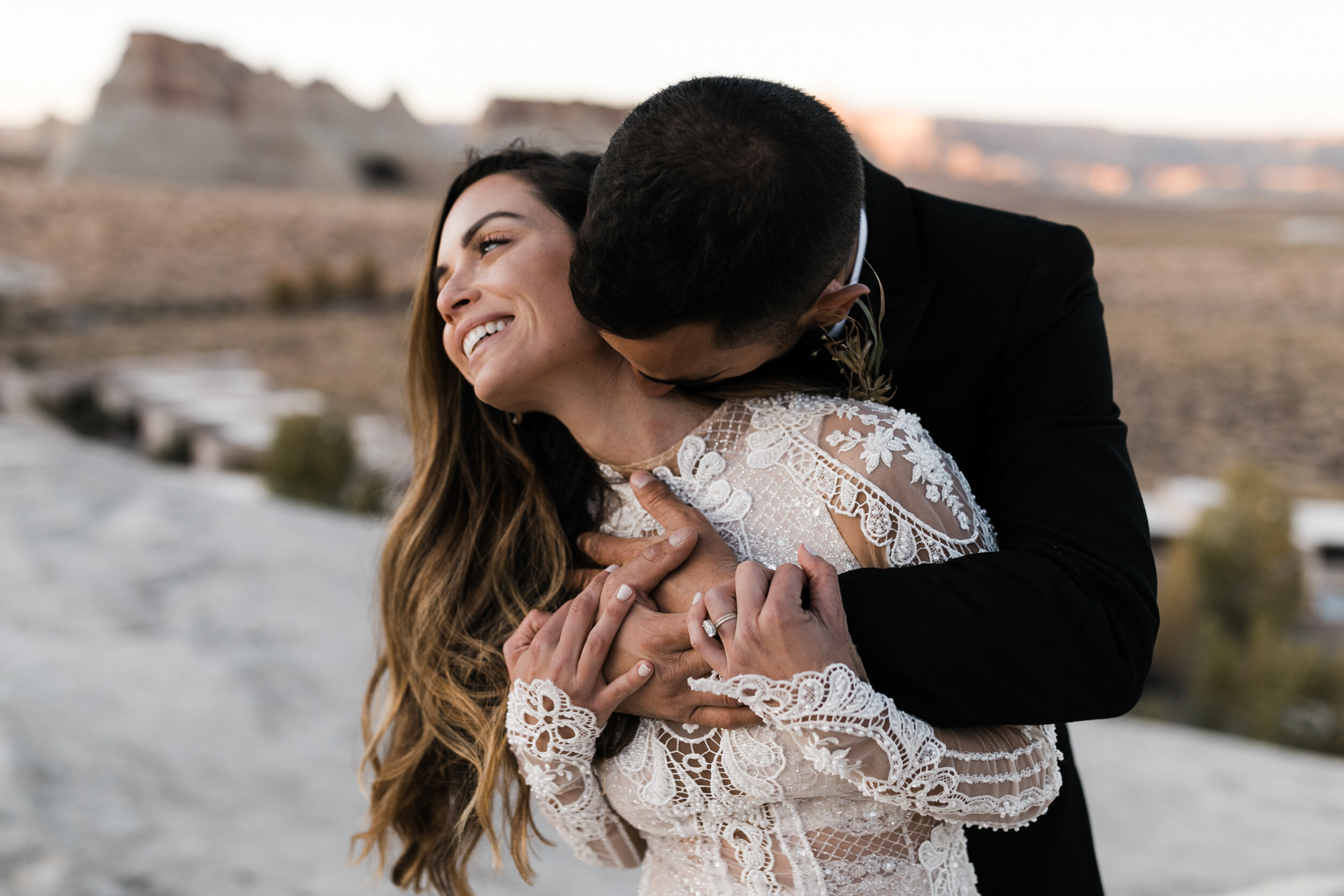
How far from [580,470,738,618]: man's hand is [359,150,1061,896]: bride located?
0.09ft

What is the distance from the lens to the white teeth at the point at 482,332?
1.52 meters

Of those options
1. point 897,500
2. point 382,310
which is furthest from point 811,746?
point 382,310

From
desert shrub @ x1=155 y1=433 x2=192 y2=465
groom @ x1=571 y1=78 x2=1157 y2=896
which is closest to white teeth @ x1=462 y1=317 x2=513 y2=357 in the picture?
groom @ x1=571 y1=78 x2=1157 y2=896

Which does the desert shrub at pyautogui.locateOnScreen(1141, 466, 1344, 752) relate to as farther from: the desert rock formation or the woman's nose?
the desert rock formation

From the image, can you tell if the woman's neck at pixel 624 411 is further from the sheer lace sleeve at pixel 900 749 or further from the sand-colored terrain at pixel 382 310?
the sand-colored terrain at pixel 382 310

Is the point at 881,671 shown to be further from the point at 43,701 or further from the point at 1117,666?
the point at 43,701

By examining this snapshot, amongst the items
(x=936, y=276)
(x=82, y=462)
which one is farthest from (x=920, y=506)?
(x=82, y=462)

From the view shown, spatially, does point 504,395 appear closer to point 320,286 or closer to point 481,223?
point 481,223

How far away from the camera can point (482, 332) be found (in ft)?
5.03

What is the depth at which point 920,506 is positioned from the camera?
1353mm

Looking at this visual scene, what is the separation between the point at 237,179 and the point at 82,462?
57.1m

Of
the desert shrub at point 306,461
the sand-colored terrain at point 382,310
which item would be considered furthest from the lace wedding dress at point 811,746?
the desert shrub at point 306,461

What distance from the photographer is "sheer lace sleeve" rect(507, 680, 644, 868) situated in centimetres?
137

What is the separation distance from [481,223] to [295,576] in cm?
432
